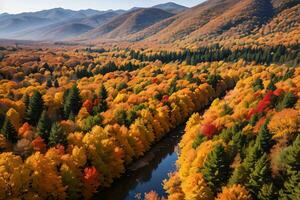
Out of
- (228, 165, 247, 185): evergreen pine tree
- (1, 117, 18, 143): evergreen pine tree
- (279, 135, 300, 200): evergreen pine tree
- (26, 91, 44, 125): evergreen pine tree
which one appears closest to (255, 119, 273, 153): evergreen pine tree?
(279, 135, 300, 200): evergreen pine tree

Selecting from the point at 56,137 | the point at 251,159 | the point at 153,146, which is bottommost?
the point at 153,146

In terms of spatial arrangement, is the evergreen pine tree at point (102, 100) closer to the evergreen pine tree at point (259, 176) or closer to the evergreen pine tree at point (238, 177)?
the evergreen pine tree at point (238, 177)

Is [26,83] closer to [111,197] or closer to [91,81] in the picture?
[91,81]

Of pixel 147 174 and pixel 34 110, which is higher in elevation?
pixel 34 110

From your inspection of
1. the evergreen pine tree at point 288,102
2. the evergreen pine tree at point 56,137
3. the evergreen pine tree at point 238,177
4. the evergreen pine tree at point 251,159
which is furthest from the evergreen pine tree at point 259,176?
the evergreen pine tree at point 56,137

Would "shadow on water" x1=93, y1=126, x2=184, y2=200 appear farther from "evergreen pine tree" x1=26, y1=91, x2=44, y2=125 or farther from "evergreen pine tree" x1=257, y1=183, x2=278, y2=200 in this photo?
"evergreen pine tree" x1=26, y1=91, x2=44, y2=125

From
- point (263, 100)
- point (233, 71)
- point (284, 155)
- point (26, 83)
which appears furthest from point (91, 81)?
point (284, 155)

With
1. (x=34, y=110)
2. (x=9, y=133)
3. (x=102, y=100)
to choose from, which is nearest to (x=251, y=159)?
(x=9, y=133)

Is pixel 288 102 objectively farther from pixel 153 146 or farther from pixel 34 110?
pixel 34 110
